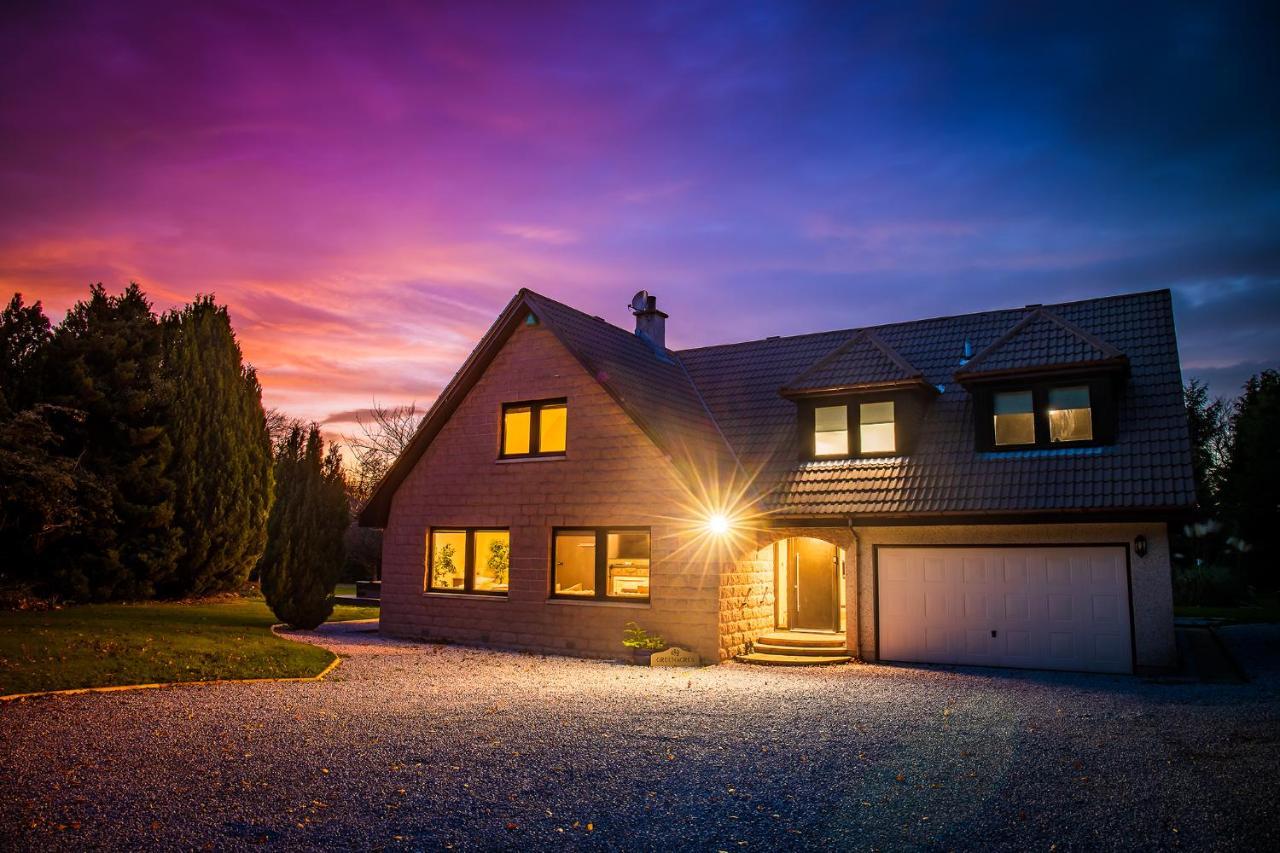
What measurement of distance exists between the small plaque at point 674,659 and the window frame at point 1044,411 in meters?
6.79

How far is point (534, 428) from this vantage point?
62.8ft

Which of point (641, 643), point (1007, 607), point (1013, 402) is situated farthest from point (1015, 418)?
point (641, 643)

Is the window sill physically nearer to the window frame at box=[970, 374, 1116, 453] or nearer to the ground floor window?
the ground floor window

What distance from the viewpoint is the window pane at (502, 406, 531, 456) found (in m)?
19.3

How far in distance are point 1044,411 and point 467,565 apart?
12.3m

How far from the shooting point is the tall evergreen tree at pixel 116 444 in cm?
2378

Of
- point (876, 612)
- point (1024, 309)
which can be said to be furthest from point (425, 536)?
point (1024, 309)

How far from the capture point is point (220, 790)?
23.4 ft

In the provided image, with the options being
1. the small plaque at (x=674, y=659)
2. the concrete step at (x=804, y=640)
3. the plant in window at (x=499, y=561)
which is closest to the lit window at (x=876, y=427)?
the concrete step at (x=804, y=640)

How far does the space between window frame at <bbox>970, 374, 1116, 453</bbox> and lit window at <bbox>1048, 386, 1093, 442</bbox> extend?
0.21 feet

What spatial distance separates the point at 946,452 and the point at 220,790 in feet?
45.6

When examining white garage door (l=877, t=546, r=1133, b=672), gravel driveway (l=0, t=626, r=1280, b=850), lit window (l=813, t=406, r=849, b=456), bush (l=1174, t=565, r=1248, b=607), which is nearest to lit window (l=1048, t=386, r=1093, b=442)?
white garage door (l=877, t=546, r=1133, b=672)

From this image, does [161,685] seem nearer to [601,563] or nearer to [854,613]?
[601,563]

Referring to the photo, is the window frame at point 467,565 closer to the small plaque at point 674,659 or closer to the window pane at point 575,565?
the window pane at point 575,565
